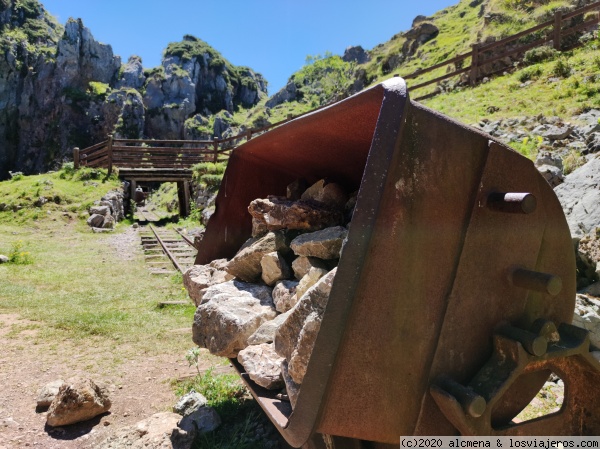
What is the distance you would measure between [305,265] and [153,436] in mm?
1572

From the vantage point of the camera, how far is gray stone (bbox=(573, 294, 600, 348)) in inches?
127

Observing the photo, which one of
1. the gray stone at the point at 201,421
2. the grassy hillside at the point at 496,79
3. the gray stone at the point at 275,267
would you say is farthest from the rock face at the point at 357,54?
the gray stone at the point at 201,421

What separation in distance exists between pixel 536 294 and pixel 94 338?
5126 mm

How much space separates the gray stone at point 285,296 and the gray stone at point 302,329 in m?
0.48

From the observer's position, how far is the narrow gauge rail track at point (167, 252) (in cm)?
982

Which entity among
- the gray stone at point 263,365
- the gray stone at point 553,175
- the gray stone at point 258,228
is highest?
the gray stone at point 553,175

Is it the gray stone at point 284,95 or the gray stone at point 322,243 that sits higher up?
the gray stone at point 284,95

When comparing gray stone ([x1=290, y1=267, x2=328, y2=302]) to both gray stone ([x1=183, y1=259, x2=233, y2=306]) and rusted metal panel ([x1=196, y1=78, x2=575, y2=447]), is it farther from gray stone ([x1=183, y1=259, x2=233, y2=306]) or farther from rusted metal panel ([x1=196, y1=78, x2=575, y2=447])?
gray stone ([x1=183, y1=259, x2=233, y2=306])

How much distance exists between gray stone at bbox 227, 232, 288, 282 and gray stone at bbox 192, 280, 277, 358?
0.57 feet

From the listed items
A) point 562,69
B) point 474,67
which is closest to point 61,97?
point 474,67

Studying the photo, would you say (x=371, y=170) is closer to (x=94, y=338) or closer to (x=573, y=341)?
(x=573, y=341)

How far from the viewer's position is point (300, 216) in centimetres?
295

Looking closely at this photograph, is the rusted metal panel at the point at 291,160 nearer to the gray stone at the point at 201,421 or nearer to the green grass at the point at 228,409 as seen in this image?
the green grass at the point at 228,409

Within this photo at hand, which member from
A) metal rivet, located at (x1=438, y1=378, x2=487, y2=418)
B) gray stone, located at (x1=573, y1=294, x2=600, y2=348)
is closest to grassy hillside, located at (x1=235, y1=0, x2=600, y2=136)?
gray stone, located at (x1=573, y1=294, x2=600, y2=348)
